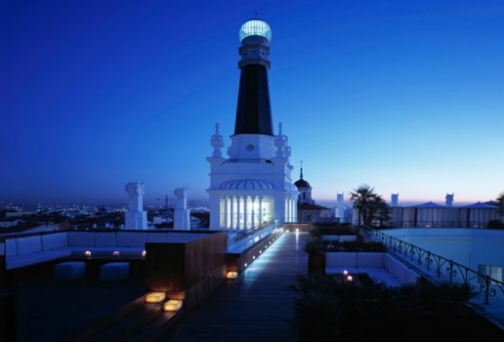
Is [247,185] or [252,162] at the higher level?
[252,162]

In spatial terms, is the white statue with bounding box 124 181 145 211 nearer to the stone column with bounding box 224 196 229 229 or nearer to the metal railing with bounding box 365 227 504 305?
the stone column with bounding box 224 196 229 229

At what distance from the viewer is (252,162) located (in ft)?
95.8

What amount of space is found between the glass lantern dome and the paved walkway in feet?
88.2

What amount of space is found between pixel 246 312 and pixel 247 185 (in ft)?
66.4

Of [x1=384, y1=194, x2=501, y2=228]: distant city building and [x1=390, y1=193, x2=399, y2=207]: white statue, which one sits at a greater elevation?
[x1=390, y1=193, x2=399, y2=207]: white statue

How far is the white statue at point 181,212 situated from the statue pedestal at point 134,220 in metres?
2.33

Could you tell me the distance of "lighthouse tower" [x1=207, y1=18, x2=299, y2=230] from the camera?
2695 centimetres

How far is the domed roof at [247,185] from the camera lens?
87.5 feet

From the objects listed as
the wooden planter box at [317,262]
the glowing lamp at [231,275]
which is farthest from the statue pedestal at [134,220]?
the wooden planter box at [317,262]

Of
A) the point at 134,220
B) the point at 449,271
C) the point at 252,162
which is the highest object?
the point at 252,162

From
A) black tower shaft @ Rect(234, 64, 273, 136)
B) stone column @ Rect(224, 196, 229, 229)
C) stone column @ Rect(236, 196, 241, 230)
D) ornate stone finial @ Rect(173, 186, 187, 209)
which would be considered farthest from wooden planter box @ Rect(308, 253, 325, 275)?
black tower shaft @ Rect(234, 64, 273, 136)

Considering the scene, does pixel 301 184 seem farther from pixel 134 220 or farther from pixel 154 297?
pixel 154 297

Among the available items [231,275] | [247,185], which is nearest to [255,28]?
[247,185]

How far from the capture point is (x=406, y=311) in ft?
17.8
